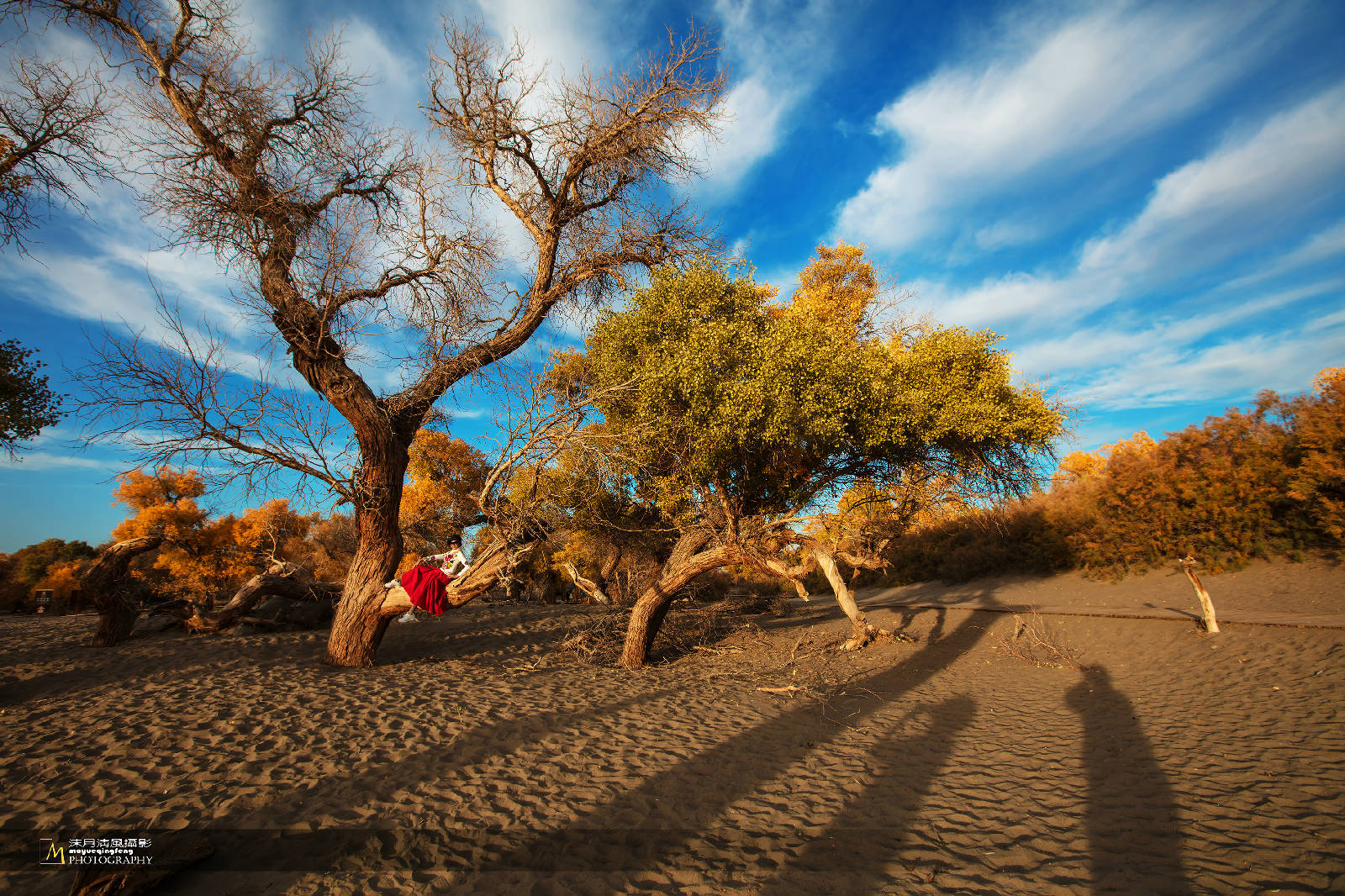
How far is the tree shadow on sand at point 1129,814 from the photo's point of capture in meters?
3.70

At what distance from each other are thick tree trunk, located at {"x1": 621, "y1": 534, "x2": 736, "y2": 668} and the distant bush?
17.5 feet

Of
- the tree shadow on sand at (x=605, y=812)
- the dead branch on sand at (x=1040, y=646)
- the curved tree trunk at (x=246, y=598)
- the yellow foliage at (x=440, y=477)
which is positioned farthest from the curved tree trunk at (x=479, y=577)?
the yellow foliage at (x=440, y=477)

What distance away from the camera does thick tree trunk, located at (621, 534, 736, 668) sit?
9656 millimetres

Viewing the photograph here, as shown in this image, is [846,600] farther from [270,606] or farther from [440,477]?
[440,477]

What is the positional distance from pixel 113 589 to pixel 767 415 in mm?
11416

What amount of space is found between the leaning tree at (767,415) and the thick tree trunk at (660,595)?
0.08 ft

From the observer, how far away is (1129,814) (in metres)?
4.57

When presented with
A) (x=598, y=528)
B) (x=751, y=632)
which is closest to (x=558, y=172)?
(x=598, y=528)

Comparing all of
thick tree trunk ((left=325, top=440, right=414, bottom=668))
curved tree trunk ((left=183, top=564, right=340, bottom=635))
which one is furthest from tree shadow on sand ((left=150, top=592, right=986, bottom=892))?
curved tree trunk ((left=183, top=564, right=340, bottom=635))

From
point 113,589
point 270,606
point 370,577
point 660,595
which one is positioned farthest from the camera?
point 270,606

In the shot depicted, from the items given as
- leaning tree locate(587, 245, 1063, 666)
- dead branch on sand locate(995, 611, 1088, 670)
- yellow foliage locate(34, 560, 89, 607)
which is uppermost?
leaning tree locate(587, 245, 1063, 666)

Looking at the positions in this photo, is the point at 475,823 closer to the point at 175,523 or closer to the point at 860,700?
the point at 860,700

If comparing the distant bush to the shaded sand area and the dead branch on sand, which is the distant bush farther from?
the shaded sand area

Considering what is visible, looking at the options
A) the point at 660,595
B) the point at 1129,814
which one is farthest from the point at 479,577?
the point at 1129,814
